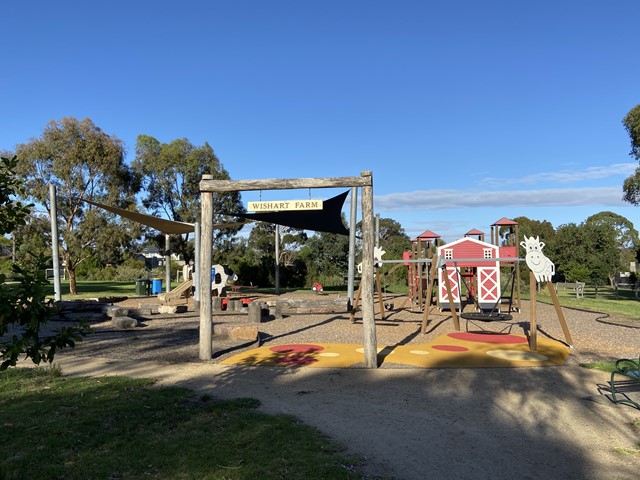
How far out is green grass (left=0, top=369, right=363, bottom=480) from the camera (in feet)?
11.2

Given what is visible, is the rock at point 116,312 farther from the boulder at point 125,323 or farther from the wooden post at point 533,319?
the wooden post at point 533,319

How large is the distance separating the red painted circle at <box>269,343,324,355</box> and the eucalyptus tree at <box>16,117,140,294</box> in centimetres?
1841

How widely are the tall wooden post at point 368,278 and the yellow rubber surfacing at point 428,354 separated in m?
0.31

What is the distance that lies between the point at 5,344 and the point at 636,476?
4192mm

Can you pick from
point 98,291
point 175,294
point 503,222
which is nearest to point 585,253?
point 503,222

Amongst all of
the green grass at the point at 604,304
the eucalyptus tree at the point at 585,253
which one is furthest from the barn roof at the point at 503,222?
the eucalyptus tree at the point at 585,253

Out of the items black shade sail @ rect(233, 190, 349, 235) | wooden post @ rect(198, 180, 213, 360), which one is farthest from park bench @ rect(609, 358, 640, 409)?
black shade sail @ rect(233, 190, 349, 235)

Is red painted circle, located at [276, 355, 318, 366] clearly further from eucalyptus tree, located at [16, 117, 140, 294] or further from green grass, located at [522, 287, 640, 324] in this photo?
eucalyptus tree, located at [16, 117, 140, 294]

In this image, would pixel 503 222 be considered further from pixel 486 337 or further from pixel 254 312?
pixel 254 312

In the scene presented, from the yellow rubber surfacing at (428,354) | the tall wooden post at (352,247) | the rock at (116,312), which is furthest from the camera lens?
the tall wooden post at (352,247)

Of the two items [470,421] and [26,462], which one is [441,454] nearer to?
[470,421]

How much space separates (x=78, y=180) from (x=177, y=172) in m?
4.87

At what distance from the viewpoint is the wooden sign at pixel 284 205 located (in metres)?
7.70

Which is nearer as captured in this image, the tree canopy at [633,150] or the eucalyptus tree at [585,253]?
the tree canopy at [633,150]
